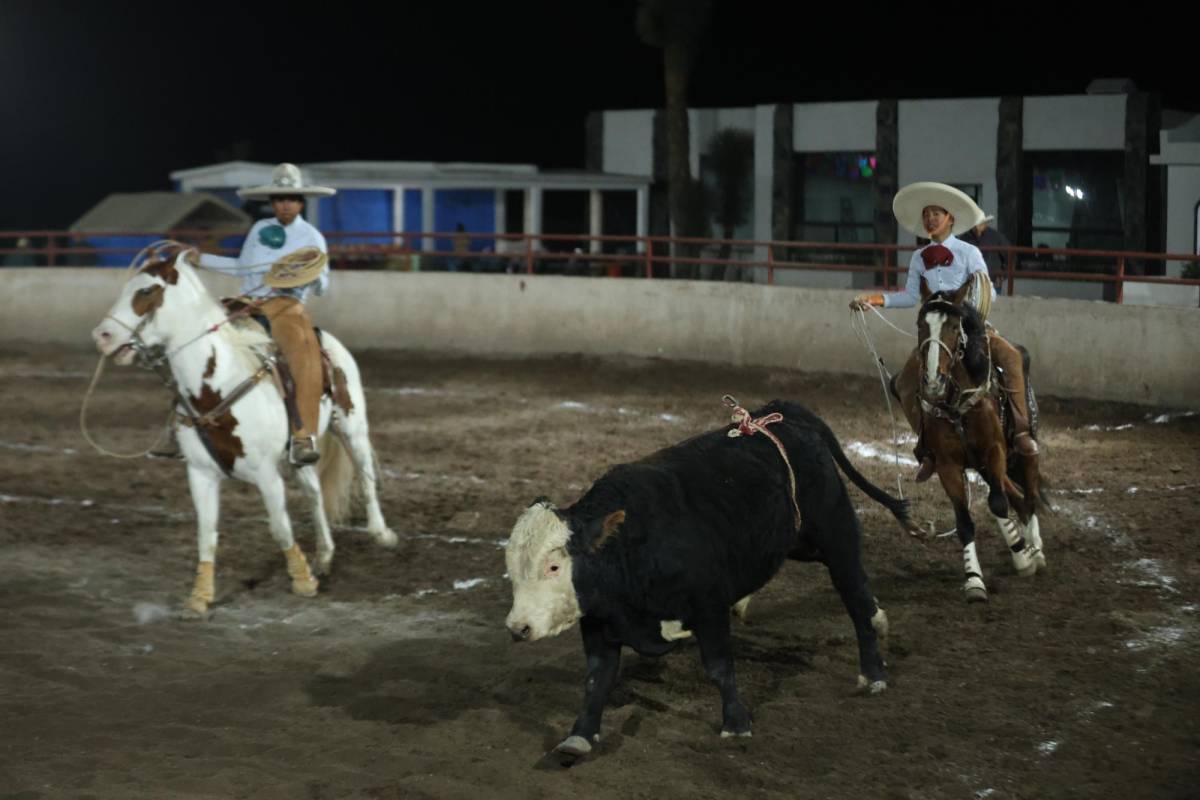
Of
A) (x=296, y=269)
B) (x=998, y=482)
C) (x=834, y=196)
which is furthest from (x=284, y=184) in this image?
(x=834, y=196)

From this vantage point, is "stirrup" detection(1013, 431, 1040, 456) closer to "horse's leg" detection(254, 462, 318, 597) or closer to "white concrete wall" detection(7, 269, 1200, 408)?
"horse's leg" detection(254, 462, 318, 597)

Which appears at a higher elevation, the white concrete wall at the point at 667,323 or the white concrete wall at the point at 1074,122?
the white concrete wall at the point at 1074,122

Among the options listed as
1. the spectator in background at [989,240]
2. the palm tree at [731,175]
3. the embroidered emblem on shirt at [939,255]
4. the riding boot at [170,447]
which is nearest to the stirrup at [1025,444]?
the embroidered emblem on shirt at [939,255]

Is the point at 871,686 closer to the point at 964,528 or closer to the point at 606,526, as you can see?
the point at 606,526

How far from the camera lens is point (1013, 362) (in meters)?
8.21

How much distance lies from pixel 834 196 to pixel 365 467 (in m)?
20.3

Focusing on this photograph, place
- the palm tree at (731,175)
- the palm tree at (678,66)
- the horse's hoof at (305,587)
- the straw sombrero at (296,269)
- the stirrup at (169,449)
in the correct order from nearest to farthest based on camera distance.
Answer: the horse's hoof at (305,587) < the stirrup at (169,449) < the straw sombrero at (296,269) < the palm tree at (678,66) < the palm tree at (731,175)

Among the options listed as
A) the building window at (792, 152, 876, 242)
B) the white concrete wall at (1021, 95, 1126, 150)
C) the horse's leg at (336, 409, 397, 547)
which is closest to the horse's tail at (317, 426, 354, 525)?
the horse's leg at (336, 409, 397, 547)

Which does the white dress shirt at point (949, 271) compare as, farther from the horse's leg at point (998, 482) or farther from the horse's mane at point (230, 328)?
the horse's mane at point (230, 328)

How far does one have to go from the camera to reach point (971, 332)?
304 inches

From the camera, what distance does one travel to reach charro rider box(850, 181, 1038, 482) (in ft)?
25.8

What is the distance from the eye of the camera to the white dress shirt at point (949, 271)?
7.86m

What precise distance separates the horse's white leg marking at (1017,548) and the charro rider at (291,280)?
3900 millimetres

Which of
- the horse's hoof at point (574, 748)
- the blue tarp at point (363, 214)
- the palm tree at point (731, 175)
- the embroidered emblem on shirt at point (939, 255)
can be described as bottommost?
the horse's hoof at point (574, 748)
